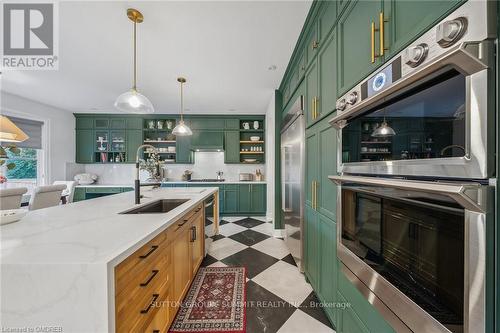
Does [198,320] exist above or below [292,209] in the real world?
below

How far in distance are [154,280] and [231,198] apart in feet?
11.8

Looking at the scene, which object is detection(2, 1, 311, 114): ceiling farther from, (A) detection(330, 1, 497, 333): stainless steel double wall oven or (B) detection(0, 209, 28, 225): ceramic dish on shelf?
(B) detection(0, 209, 28, 225): ceramic dish on shelf

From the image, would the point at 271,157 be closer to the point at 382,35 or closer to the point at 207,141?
the point at 207,141

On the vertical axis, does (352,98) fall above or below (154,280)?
above

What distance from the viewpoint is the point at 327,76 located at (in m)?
1.40

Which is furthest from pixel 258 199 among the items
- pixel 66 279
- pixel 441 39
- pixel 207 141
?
pixel 441 39

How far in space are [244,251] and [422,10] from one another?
278 cm

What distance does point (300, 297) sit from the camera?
1.75 m

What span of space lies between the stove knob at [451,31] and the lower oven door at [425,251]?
1.27ft

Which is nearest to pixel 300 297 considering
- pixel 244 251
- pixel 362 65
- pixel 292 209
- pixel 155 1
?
pixel 292 209

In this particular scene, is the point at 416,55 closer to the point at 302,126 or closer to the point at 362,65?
the point at 362,65

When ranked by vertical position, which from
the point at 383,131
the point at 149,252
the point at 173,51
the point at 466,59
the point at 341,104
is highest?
the point at 173,51

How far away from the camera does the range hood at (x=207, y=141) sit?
194 inches

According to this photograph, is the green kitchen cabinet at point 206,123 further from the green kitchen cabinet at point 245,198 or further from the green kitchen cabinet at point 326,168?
the green kitchen cabinet at point 326,168
